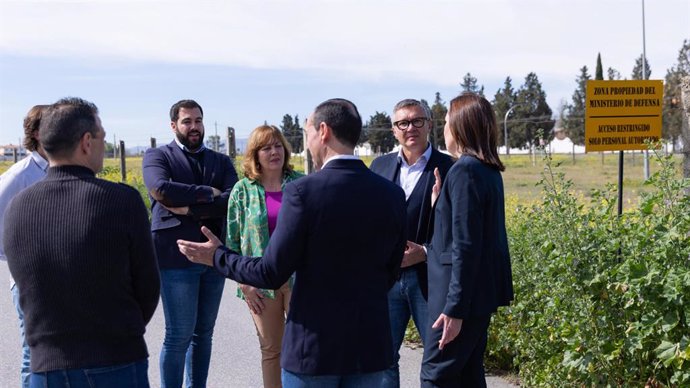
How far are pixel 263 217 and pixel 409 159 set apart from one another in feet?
3.02

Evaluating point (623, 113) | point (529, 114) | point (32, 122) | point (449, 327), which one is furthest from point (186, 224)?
point (529, 114)

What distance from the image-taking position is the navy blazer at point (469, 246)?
3.49 m

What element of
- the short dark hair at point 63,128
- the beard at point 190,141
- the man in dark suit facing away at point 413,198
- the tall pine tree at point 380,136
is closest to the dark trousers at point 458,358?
the man in dark suit facing away at point 413,198

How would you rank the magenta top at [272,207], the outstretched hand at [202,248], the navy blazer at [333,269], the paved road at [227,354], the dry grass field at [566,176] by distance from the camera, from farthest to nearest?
the dry grass field at [566,176], the paved road at [227,354], the magenta top at [272,207], the outstretched hand at [202,248], the navy blazer at [333,269]

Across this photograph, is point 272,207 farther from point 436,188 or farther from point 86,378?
point 86,378

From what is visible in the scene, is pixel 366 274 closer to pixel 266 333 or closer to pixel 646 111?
pixel 266 333

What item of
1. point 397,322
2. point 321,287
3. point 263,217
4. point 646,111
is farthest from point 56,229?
point 646,111

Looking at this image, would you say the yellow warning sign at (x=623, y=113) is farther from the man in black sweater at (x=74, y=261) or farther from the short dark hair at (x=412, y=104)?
the man in black sweater at (x=74, y=261)

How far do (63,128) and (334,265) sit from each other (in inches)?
44.4

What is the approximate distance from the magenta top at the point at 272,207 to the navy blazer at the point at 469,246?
1.09 metres

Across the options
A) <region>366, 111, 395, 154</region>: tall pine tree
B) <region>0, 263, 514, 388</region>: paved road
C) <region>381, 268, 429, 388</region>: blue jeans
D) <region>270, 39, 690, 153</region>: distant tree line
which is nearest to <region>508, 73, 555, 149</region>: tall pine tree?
<region>270, 39, 690, 153</region>: distant tree line

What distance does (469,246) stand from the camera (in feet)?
11.4

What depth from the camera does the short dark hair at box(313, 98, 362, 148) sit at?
118 inches

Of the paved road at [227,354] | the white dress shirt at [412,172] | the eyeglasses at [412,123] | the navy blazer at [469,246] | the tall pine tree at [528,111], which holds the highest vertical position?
the tall pine tree at [528,111]
